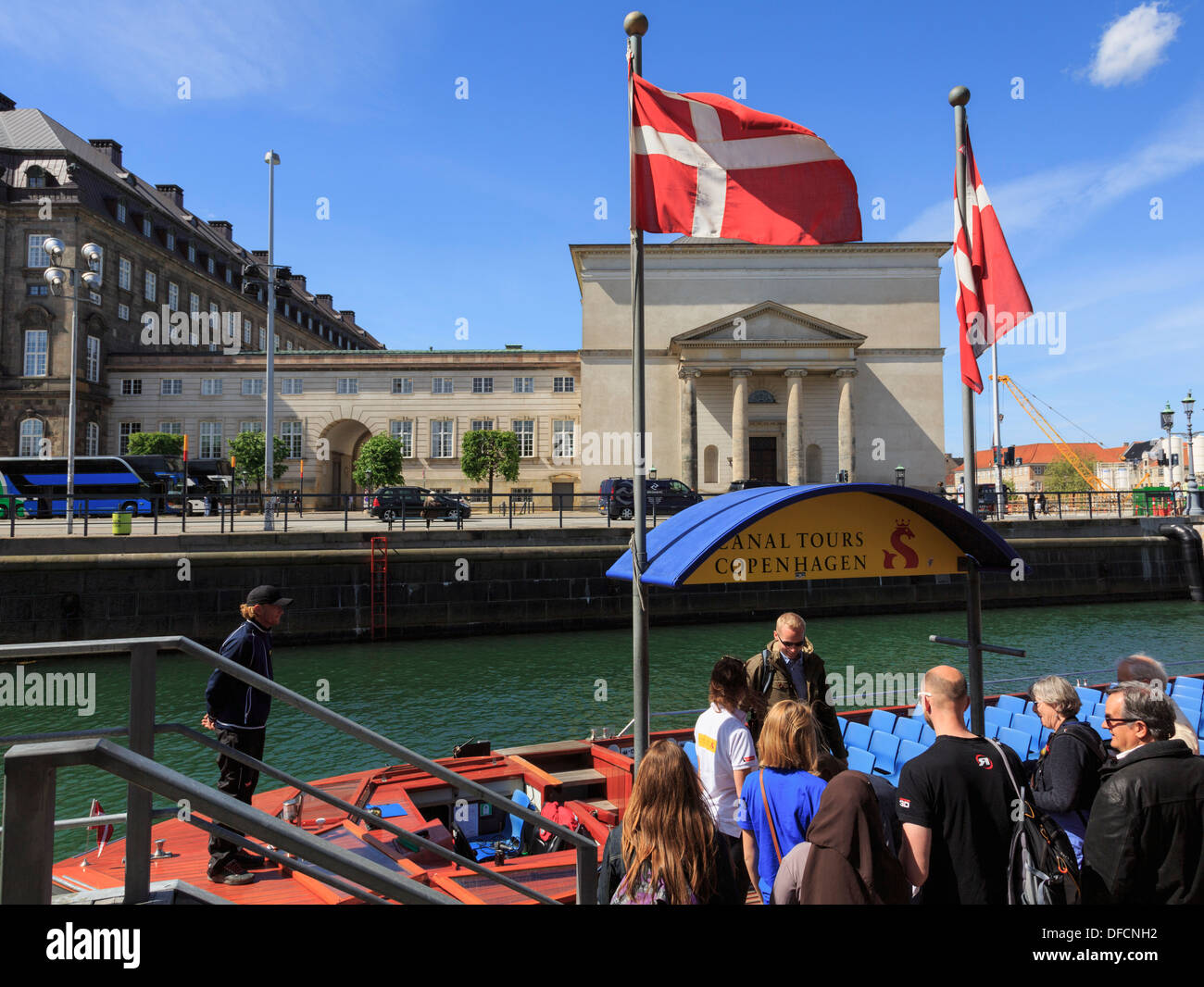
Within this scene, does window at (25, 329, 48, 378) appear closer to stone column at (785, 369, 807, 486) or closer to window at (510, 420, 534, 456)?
window at (510, 420, 534, 456)

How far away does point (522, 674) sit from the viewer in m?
20.0

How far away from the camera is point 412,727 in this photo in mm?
15148

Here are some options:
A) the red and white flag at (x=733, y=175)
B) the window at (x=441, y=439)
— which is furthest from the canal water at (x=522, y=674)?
the window at (x=441, y=439)

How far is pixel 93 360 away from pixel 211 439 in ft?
32.9

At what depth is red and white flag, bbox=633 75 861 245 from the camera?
20.8 feet

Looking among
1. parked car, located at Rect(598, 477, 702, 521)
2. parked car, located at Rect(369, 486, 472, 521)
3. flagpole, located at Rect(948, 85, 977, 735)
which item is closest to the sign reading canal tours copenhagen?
flagpole, located at Rect(948, 85, 977, 735)

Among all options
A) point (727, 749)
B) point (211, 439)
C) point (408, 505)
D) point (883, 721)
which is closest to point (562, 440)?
point (211, 439)

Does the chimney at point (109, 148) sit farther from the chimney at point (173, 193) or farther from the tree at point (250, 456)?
the tree at point (250, 456)

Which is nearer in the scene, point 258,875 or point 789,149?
point 258,875

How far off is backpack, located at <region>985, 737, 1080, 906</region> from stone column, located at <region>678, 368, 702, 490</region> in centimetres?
4654

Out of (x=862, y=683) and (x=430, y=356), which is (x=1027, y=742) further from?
(x=430, y=356)
